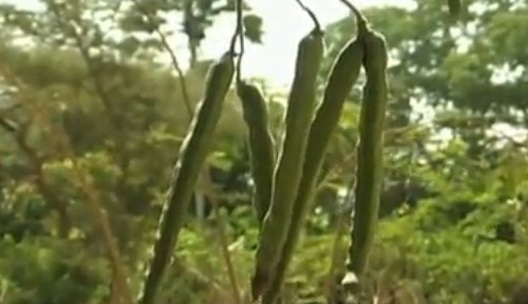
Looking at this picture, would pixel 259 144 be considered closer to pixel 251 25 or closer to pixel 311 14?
pixel 311 14

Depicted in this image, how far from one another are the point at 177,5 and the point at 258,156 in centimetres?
380

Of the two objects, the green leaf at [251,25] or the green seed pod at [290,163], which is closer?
the green seed pod at [290,163]

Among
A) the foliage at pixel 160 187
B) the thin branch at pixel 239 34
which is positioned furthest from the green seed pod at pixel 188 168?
the foliage at pixel 160 187

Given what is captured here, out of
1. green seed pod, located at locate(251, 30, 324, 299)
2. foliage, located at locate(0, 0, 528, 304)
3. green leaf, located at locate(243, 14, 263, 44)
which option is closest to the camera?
green seed pod, located at locate(251, 30, 324, 299)

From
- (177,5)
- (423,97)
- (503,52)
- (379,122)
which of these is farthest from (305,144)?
(423,97)

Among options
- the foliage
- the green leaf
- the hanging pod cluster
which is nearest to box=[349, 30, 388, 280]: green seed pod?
the hanging pod cluster

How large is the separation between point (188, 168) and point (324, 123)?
0.06 metres

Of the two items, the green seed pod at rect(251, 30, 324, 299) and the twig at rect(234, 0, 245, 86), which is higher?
the twig at rect(234, 0, 245, 86)

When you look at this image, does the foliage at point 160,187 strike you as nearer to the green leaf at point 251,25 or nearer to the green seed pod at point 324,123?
the green leaf at point 251,25

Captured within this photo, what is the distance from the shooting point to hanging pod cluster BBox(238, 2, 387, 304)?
0.55 m

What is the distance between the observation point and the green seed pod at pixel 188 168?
571mm

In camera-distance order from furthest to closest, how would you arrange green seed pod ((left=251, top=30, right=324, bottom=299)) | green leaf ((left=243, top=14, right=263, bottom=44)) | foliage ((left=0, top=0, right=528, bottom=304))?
foliage ((left=0, top=0, right=528, bottom=304))
green leaf ((left=243, top=14, right=263, bottom=44))
green seed pod ((left=251, top=30, right=324, bottom=299))

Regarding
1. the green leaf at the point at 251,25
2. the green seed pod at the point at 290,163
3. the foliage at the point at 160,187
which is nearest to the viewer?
the green seed pod at the point at 290,163

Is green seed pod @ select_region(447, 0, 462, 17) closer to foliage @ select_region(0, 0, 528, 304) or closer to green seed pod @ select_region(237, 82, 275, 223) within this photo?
green seed pod @ select_region(237, 82, 275, 223)
